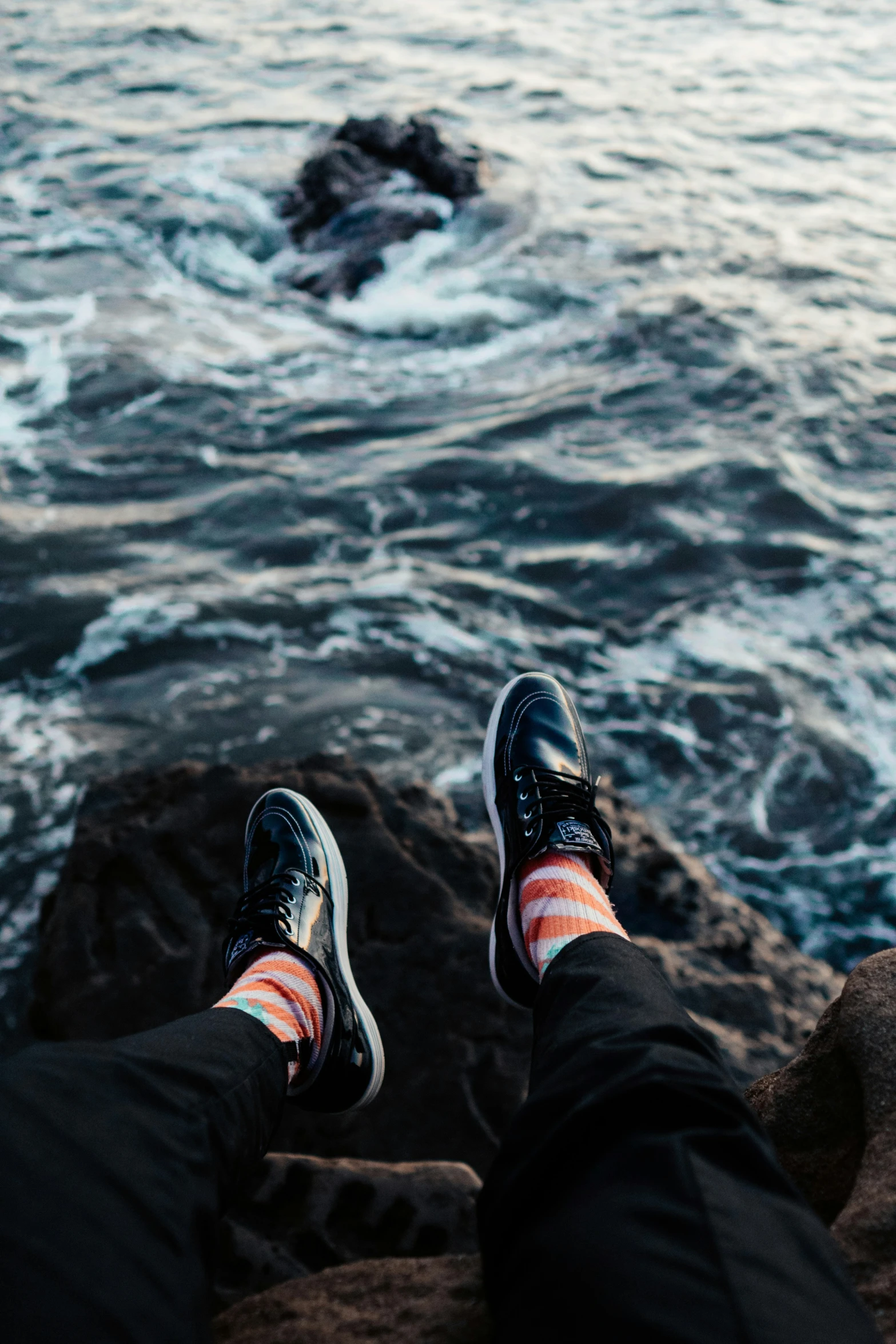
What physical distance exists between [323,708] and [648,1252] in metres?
2.83

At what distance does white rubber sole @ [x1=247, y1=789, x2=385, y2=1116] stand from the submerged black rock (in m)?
5.98

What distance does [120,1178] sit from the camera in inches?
45.3

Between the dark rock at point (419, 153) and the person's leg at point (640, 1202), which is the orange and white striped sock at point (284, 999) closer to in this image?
the person's leg at point (640, 1202)

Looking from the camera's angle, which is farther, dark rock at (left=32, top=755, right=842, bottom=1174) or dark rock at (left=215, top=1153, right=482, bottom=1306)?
dark rock at (left=32, top=755, right=842, bottom=1174)

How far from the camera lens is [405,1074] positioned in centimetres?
222

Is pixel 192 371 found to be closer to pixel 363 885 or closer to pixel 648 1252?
pixel 363 885

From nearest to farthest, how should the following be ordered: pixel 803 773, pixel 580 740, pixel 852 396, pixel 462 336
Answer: pixel 580 740 < pixel 803 773 < pixel 852 396 < pixel 462 336

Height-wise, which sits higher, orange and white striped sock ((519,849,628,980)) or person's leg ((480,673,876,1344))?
person's leg ((480,673,876,1344))

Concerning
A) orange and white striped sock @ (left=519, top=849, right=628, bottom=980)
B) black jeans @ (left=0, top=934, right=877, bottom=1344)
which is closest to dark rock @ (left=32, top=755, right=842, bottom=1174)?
orange and white striped sock @ (left=519, top=849, right=628, bottom=980)

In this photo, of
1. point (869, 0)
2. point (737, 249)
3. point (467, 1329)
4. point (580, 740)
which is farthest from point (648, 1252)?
point (869, 0)

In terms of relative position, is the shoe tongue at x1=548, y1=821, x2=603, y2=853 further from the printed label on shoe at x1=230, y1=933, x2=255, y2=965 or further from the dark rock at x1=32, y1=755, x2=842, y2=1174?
the printed label on shoe at x1=230, y1=933, x2=255, y2=965

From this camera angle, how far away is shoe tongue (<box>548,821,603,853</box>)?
2.35 meters

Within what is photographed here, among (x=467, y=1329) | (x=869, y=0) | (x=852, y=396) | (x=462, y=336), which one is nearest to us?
(x=467, y=1329)

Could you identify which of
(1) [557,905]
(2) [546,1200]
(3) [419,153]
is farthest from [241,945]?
(3) [419,153]
